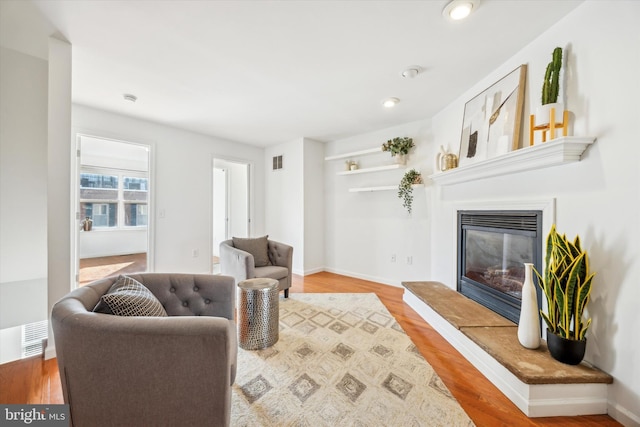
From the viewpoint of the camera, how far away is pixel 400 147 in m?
3.49

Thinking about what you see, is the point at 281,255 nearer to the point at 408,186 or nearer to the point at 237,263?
the point at 237,263

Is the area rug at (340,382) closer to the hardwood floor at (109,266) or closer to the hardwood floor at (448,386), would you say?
the hardwood floor at (448,386)

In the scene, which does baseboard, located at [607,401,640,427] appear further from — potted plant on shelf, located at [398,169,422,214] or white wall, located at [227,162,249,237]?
white wall, located at [227,162,249,237]

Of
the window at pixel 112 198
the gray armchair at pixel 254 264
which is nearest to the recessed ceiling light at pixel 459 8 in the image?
the gray armchair at pixel 254 264

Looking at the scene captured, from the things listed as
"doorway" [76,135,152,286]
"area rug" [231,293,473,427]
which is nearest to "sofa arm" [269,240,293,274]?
"area rug" [231,293,473,427]

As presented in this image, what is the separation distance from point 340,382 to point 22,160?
2800 mm

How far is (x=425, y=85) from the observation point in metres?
2.52

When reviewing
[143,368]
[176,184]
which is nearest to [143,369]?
[143,368]

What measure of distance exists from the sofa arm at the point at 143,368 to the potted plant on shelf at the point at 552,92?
87.3 inches

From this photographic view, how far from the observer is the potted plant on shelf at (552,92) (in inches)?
62.6

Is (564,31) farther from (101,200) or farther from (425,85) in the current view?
(101,200)

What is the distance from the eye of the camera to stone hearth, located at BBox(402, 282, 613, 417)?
54.5 inches

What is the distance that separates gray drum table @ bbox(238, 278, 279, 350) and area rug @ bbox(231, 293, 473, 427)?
85 millimetres

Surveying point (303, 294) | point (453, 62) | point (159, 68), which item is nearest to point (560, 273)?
point (453, 62)
